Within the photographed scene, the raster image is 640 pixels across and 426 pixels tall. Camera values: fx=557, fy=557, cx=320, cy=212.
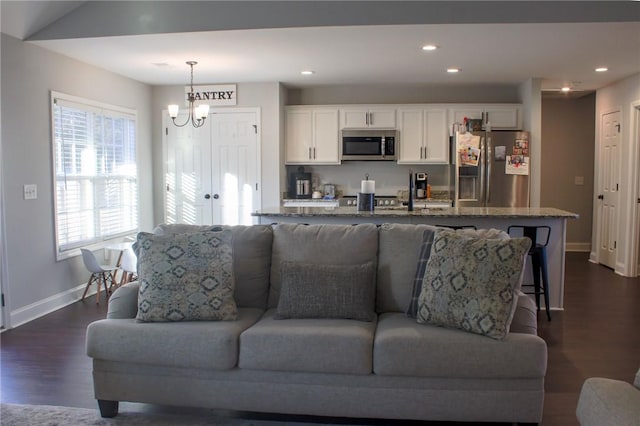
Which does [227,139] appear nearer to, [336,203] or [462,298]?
[336,203]

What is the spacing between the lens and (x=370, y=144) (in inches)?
287

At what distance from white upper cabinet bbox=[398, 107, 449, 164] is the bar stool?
8.21 ft

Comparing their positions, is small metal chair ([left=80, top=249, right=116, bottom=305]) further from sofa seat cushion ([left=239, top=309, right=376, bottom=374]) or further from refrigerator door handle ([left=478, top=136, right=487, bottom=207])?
refrigerator door handle ([left=478, top=136, right=487, bottom=207])

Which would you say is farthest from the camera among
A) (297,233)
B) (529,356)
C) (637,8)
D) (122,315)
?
(637,8)

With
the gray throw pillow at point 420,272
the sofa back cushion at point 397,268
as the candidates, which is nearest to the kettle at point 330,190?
the sofa back cushion at point 397,268

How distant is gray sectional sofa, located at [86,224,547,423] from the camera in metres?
2.55

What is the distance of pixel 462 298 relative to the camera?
8.75 feet

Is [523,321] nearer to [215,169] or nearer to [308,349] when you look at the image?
[308,349]

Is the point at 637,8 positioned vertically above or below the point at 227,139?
above

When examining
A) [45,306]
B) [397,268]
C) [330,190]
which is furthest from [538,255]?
[45,306]

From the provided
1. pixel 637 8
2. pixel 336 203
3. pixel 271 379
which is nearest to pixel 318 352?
pixel 271 379

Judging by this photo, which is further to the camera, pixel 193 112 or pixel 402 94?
pixel 402 94

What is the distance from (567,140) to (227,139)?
531cm

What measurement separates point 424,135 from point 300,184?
1.76 metres
